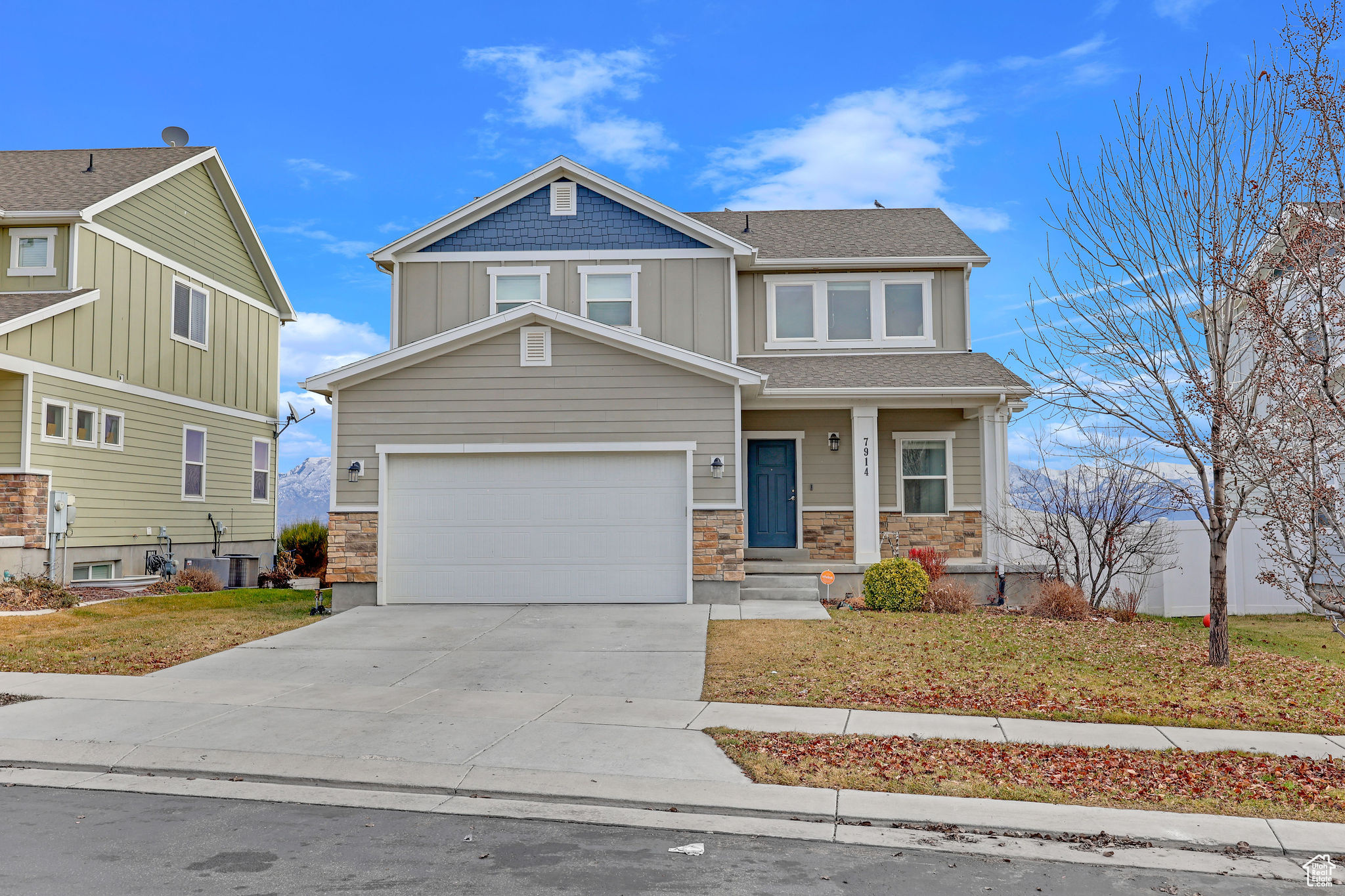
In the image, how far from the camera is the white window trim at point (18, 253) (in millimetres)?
17406

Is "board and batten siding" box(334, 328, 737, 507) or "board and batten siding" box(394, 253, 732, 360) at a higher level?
"board and batten siding" box(394, 253, 732, 360)

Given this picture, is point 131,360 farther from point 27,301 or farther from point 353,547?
point 353,547

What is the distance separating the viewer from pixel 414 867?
5.09 meters

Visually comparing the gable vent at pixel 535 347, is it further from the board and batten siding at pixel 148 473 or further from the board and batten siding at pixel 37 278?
the board and batten siding at pixel 37 278

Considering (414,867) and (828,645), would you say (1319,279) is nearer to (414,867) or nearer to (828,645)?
(828,645)

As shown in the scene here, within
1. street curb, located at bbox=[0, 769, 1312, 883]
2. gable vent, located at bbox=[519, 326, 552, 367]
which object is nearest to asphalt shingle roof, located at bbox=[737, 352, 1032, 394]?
gable vent, located at bbox=[519, 326, 552, 367]

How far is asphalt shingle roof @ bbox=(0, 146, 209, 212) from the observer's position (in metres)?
17.5

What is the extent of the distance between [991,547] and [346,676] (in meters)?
11.1

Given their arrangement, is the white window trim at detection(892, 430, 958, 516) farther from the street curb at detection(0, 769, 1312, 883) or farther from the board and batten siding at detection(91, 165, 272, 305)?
the board and batten siding at detection(91, 165, 272, 305)

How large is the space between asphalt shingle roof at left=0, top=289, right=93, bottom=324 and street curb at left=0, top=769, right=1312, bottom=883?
11.6m

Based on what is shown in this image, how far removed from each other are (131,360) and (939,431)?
50.0 ft

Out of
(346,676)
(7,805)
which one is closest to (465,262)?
(346,676)

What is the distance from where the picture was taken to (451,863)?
516cm

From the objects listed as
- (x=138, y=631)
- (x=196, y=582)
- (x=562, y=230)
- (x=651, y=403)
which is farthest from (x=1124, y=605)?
(x=196, y=582)
